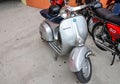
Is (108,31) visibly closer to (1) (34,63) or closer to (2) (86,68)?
(2) (86,68)

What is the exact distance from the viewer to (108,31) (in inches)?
90.5

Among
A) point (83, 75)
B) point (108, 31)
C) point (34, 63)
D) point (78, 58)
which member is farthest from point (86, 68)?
point (34, 63)

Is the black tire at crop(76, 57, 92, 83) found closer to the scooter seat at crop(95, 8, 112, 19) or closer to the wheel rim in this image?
the wheel rim

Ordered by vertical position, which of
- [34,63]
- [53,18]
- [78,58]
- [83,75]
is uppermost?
[53,18]

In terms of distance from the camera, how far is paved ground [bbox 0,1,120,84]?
2178 millimetres

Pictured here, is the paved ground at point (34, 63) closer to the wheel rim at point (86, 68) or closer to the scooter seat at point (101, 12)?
the wheel rim at point (86, 68)

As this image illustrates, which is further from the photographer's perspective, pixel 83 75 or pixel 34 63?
pixel 34 63

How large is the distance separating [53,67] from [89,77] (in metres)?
0.51

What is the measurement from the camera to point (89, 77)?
2.10m

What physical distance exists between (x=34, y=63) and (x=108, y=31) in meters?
1.05

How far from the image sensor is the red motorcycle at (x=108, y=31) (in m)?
2.16

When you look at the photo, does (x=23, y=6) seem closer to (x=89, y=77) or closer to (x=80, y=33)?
(x=80, y=33)

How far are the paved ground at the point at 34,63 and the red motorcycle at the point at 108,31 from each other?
0.20 m

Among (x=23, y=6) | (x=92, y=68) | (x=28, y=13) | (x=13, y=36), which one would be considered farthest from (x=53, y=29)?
(x=23, y=6)
